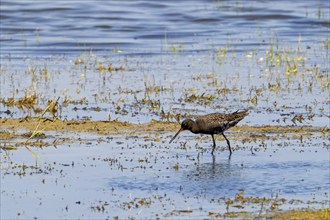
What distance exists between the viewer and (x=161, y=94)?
18.9 m

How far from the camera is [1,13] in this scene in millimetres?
34125

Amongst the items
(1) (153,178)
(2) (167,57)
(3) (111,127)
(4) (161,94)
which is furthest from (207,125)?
(2) (167,57)

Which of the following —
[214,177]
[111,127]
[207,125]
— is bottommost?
[214,177]

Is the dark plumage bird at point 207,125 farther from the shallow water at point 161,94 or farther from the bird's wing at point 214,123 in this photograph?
the shallow water at point 161,94

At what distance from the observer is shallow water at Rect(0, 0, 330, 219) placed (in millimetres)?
11273

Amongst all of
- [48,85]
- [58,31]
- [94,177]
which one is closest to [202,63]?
[48,85]

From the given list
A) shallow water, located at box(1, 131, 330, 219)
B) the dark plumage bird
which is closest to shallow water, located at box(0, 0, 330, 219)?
shallow water, located at box(1, 131, 330, 219)

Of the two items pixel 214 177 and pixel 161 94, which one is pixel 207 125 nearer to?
pixel 214 177

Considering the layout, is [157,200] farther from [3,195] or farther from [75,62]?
[75,62]

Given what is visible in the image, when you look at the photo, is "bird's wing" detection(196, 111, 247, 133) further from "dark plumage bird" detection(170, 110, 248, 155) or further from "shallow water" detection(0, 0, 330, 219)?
"shallow water" detection(0, 0, 330, 219)

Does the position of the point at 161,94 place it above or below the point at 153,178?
above

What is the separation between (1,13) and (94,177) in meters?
22.9

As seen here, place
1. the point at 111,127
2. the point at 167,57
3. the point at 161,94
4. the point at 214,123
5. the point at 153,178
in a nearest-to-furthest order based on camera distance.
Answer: the point at 153,178, the point at 214,123, the point at 111,127, the point at 161,94, the point at 167,57

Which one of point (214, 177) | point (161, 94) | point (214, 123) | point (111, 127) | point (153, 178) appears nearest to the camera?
point (153, 178)
